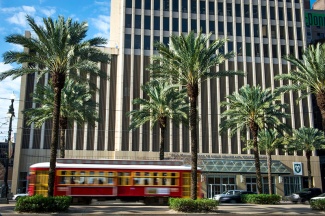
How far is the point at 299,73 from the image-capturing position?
29.7m

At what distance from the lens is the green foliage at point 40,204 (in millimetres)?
22047

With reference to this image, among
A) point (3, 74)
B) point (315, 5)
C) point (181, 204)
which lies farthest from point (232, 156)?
point (315, 5)

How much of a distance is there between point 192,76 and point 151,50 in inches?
1345

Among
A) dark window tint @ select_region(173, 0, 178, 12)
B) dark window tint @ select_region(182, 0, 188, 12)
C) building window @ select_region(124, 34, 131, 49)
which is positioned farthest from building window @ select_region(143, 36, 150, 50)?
dark window tint @ select_region(182, 0, 188, 12)

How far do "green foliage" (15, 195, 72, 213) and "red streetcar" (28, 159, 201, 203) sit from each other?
581cm

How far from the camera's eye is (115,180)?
29.5 metres

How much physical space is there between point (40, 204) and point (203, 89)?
42.9 meters

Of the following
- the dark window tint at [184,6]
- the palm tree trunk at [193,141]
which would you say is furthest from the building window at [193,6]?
the palm tree trunk at [193,141]

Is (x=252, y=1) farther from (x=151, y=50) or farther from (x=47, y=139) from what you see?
(x=47, y=139)

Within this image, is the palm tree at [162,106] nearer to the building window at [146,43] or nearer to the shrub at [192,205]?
the shrub at [192,205]

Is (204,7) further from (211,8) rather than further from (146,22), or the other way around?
(146,22)

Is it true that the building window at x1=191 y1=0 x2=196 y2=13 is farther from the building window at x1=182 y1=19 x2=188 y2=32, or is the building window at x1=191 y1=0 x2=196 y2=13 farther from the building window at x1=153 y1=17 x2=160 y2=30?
the building window at x1=153 y1=17 x2=160 y2=30

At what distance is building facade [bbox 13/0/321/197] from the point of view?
56.0 metres

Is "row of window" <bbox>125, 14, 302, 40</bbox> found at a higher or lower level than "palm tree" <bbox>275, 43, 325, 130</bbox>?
higher
